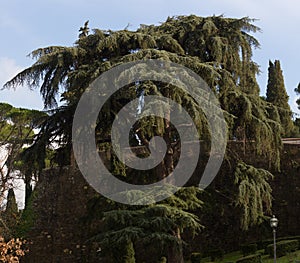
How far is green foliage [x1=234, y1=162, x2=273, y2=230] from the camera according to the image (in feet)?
34.9

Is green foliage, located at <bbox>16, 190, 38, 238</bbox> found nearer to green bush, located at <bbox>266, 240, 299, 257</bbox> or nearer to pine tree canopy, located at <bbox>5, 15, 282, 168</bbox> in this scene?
pine tree canopy, located at <bbox>5, 15, 282, 168</bbox>

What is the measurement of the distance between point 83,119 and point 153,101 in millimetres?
1721

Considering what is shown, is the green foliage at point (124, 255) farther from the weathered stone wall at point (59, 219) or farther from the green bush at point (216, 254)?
the weathered stone wall at point (59, 219)

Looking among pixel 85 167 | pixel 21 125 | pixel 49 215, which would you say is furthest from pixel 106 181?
pixel 21 125

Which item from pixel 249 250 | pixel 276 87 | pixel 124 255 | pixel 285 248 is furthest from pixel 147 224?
pixel 276 87

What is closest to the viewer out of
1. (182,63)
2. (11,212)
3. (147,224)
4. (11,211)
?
(147,224)

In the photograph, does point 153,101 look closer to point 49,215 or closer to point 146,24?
point 146,24

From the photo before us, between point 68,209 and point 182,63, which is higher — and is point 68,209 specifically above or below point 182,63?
below

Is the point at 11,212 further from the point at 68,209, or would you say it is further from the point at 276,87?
the point at 276,87

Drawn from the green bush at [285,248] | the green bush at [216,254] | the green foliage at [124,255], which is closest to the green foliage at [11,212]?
the green foliage at [124,255]

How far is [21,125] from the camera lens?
60.1 feet

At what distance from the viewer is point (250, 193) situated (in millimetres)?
10695

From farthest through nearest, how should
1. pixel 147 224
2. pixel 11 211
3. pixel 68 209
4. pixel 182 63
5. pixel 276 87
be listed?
1. pixel 276 87
2. pixel 11 211
3. pixel 68 209
4. pixel 182 63
5. pixel 147 224

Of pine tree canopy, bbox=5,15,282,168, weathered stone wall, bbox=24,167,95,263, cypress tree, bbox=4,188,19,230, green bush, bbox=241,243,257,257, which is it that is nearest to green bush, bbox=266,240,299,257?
green bush, bbox=241,243,257,257
